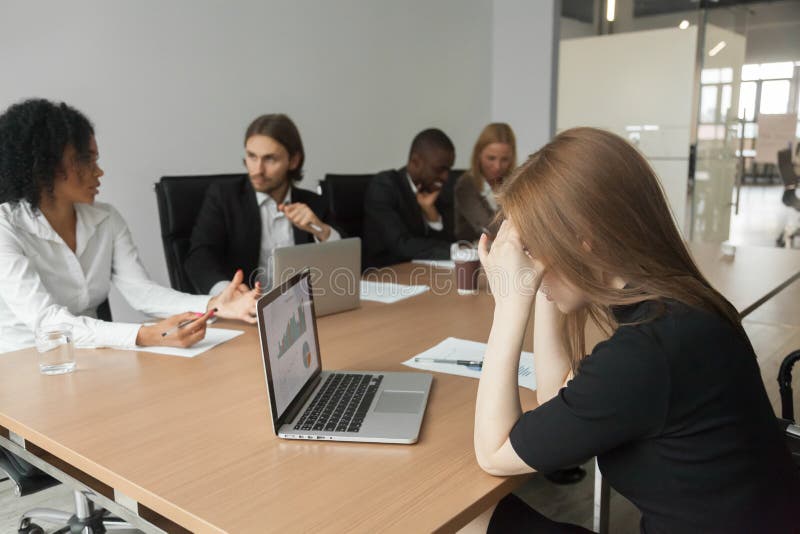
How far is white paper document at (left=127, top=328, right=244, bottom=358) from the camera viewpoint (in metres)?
1.53

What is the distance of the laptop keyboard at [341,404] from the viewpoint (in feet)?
3.63

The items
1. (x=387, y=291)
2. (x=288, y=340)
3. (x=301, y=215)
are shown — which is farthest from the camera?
(x=301, y=215)

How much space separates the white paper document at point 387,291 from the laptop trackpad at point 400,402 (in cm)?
80

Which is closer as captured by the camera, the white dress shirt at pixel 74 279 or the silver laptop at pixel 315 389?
the silver laptop at pixel 315 389

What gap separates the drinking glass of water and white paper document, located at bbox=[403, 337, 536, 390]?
75cm

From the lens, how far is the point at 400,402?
1.21 metres

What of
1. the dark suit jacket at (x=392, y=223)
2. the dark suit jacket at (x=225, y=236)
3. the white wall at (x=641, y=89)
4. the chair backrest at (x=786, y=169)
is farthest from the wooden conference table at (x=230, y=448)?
the chair backrest at (x=786, y=169)

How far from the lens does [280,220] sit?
2701 millimetres

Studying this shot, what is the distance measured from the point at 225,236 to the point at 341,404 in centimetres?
146

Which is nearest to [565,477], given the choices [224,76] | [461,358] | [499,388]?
[461,358]

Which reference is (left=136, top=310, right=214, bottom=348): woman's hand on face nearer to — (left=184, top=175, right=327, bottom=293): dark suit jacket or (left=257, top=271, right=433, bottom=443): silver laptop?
(left=257, top=271, right=433, bottom=443): silver laptop

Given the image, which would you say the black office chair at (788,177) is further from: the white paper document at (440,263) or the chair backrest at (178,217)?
the chair backrest at (178,217)

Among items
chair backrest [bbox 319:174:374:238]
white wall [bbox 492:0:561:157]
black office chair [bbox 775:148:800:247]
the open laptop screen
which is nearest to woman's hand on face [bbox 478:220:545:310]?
the open laptop screen

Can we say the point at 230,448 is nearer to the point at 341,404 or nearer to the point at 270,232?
the point at 341,404
